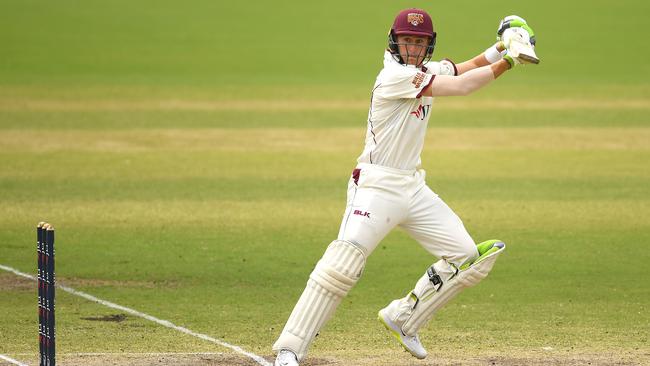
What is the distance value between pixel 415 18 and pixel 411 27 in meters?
0.07

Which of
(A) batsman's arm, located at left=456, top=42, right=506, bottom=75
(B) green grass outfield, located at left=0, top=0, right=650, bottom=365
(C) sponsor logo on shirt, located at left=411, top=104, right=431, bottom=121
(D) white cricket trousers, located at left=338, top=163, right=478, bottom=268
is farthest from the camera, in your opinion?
(B) green grass outfield, located at left=0, top=0, right=650, bottom=365

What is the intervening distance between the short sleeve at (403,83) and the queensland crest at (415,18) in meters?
0.27

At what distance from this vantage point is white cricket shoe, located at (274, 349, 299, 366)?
7.09m

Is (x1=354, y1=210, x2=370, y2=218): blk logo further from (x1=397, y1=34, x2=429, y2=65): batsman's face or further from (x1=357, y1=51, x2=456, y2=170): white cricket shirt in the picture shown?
(x1=397, y1=34, x2=429, y2=65): batsman's face

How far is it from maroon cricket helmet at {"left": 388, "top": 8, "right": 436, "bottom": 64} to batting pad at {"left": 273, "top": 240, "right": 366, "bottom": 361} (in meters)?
1.19

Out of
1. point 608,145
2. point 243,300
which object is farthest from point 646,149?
point 243,300

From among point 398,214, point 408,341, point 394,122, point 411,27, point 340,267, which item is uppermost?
point 411,27

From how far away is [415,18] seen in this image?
7.29 m

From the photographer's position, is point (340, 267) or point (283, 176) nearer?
point (340, 267)

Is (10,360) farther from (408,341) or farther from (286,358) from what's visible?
(408,341)

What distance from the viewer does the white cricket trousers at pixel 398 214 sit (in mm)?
7191

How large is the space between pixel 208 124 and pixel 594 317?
11.4m

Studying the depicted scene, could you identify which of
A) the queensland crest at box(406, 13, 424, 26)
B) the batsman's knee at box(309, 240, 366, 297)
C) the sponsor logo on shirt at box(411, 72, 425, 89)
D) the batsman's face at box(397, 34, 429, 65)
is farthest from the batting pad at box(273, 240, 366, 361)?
the queensland crest at box(406, 13, 424, 26)

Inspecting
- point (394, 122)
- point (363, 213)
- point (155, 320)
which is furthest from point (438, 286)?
point (155, 320)
